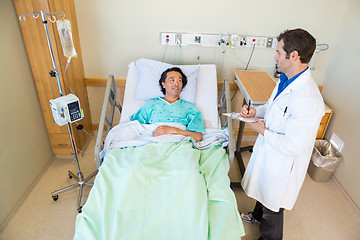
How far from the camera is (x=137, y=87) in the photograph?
261 centimetres

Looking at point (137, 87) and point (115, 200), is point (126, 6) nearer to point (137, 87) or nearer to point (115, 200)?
point (137, 87)

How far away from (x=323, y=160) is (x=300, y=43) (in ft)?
5.16

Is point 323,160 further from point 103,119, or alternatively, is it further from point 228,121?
point 103,119

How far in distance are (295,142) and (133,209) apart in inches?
38.9

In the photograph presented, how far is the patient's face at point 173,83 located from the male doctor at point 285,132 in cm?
76

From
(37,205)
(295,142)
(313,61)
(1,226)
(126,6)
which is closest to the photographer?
(295,142)

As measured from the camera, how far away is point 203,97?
2.62 m

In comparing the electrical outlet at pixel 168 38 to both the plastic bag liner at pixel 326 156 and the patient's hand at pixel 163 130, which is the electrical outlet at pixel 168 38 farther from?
the plastic bag liner at pixel 326 156

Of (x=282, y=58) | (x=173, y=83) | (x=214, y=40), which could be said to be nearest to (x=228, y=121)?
(x=173, y=83)

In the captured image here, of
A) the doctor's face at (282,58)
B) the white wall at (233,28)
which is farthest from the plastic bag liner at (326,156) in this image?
the doctor's face at (282,58)

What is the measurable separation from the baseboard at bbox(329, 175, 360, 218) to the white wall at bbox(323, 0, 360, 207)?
0.11ft

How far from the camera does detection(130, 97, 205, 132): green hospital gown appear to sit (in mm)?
2338

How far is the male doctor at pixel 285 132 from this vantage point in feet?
4.82

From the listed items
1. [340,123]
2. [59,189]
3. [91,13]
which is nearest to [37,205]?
[59,189]
